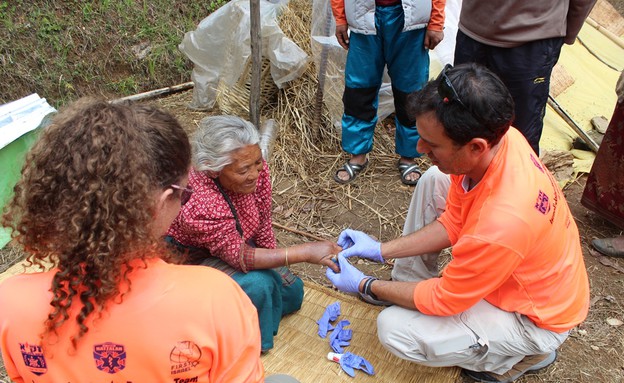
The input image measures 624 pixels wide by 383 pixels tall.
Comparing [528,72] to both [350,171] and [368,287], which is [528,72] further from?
[368,287]

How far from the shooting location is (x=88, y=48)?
5074mm

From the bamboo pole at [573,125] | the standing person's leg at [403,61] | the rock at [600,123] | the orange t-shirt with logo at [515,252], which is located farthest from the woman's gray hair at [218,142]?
the rock at [600,123]

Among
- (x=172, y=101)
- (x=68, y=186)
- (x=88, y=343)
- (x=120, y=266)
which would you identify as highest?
(x=68, y=186)

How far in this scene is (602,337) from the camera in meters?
2.71

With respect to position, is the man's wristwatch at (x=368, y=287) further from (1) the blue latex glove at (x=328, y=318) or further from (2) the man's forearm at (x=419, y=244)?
(1) the blue latex glove at (x=328, y=318)

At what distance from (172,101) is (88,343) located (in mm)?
4154

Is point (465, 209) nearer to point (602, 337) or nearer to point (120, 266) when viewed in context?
point (602, 337)

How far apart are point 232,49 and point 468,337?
3122 mm

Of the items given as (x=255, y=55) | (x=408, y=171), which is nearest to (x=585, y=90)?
(x=408, y=171)

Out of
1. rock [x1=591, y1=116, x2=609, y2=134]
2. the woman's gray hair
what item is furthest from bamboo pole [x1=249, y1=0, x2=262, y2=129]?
rock [x1=591, y1=116, x2=609, y2=134]

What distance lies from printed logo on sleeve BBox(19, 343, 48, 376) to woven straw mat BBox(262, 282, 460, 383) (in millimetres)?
1378

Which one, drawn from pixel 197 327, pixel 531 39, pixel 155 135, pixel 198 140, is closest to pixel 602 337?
pixel 531 39

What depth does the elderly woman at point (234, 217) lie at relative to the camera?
2117mm

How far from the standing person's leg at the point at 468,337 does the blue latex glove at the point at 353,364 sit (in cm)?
22
